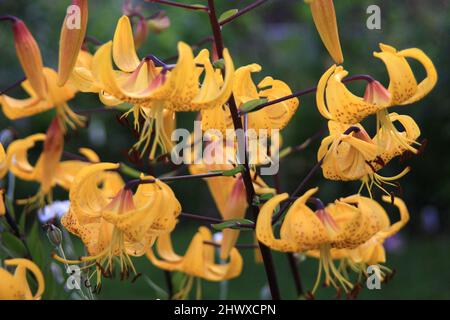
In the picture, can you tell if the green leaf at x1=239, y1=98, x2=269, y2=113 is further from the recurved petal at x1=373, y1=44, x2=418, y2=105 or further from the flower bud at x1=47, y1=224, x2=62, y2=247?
the flower bud at x1=47, y1=224, x2=62, y2=247

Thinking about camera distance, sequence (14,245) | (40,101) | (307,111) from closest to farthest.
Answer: (14,245) → (40,101) → (307,111)

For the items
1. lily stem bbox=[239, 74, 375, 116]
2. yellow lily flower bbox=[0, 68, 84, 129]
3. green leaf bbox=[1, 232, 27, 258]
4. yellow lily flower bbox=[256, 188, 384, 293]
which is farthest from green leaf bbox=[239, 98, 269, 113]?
→ yellow lily flower bbox=[0, 68, 84, 129]

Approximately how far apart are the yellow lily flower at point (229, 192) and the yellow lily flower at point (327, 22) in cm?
23

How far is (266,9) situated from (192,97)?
4184 millimetres

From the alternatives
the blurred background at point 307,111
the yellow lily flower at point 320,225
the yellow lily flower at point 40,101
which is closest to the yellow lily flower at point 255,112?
the yellow lily flower at point 320,225

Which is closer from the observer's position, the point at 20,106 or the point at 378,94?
the point at 378,94

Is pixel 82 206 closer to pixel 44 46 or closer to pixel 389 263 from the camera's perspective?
pixel 389 263

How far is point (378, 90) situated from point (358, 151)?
9cm

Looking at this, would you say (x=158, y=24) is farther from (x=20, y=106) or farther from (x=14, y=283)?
(x=14, y=283)

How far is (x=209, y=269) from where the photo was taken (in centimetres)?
139

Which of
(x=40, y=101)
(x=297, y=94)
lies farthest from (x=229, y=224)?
(x=40, y=101)

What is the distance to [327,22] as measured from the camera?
1.06m

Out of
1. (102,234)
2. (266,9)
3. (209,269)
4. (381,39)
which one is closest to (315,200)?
(102,234)

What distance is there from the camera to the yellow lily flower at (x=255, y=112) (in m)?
1.05
